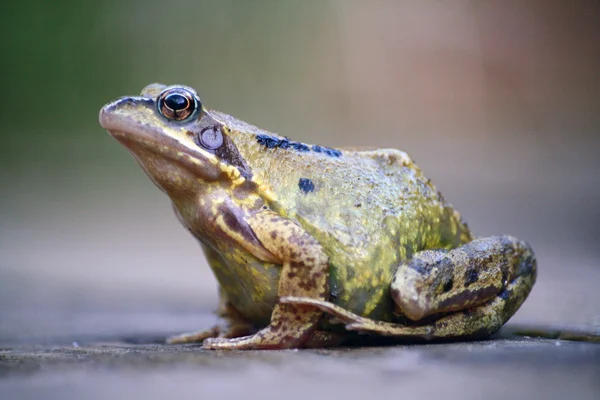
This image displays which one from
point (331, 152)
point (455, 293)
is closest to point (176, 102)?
point (331, 152)

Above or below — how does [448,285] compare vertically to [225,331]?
above

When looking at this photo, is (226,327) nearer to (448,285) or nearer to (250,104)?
(448,285)

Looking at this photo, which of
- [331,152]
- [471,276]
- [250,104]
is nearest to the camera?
[471,276]

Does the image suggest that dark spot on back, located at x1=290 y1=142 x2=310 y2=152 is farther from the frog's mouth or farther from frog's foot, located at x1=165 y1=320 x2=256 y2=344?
frog's foot, located at x1=165 y1=320 x2=256 y2=344

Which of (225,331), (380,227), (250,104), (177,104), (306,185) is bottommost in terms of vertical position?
(225,331)

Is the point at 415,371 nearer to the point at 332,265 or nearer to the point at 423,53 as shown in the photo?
the point at 332,265

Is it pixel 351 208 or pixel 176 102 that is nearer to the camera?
pixel 176 102

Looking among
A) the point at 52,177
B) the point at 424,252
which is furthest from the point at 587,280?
the point at 52,177
